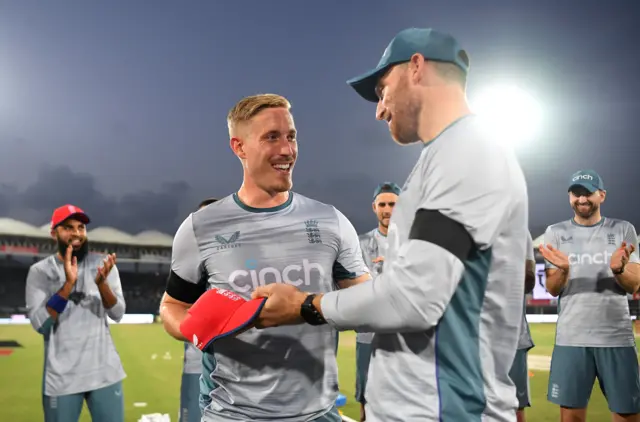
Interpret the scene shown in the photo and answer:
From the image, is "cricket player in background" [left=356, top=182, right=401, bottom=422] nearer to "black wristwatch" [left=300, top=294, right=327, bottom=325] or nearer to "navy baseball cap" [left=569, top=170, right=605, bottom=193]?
"navy baseball cap" [left=569, top=170, right=605, bottom=193]

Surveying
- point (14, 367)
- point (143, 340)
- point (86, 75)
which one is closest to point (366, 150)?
point (86, 75)

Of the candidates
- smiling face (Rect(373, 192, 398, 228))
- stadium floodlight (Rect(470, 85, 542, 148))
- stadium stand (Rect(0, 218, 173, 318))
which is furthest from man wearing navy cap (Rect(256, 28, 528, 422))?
stadium stand (Rect(0, 218, 173, 318))

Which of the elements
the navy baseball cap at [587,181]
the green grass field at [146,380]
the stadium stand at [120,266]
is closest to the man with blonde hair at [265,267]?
the navy baseball cap at [587,181]

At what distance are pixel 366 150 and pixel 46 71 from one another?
67.1ft

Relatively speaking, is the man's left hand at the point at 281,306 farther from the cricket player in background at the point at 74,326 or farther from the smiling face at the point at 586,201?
the smiling face at the point at 586,201

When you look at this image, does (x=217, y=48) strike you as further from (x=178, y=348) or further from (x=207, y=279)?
(x=207, y=279)

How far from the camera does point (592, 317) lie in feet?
16.1

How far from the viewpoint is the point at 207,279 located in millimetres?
2459

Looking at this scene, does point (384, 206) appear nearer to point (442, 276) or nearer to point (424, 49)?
point (424, 49)

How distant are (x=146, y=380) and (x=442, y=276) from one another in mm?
9574

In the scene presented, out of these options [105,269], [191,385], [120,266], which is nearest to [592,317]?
[191,385]

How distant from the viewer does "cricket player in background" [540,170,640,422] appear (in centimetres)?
480

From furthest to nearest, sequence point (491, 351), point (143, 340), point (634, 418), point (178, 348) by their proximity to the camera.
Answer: point (143, 340)
point (178, 348)
point (634, 418)
point (491, 351)

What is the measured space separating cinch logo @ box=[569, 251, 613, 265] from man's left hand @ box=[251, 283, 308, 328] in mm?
4028
